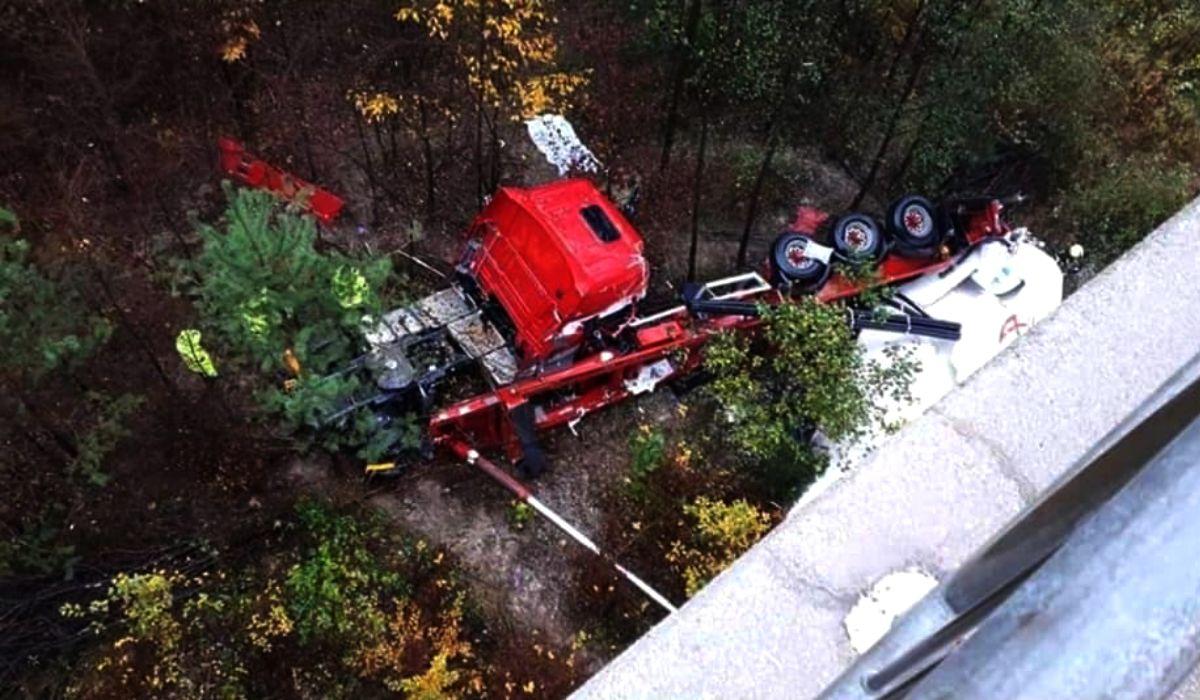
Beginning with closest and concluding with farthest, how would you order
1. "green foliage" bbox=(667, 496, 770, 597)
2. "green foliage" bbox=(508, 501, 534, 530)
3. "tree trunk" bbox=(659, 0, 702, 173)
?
"green foliage" bbox=(667, 496, 770, 597)
"green foliage" bbox=(508, 501, 534, 530)
"tree trunk" bbox=(659, 0, 702, 173)

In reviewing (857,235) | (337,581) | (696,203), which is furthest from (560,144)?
(337,581)

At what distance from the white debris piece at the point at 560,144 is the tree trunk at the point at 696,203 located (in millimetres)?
1343

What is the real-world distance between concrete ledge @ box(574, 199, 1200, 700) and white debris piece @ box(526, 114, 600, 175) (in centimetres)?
954

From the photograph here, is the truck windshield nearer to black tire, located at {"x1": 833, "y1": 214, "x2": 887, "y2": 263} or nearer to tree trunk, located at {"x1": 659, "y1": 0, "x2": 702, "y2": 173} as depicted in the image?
tree trunk, located at {"x1": 659, "y1": 0, "x2": 702, "y2": 173}

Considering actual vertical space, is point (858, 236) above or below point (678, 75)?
below

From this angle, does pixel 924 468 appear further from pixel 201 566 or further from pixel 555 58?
pixel 555 58

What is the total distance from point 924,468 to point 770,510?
568 centimetres

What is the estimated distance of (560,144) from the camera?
1312 cm

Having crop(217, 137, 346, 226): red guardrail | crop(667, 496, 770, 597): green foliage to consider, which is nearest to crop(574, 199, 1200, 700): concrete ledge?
crop(667, 496, 770, 597): green foliage

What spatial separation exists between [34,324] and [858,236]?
8.42 meters

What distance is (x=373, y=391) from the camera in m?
9.86

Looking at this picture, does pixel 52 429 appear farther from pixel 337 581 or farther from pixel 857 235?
pixel 857 235

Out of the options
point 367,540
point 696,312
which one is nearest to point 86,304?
point 367,540

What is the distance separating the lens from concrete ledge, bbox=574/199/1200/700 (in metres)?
3.04
